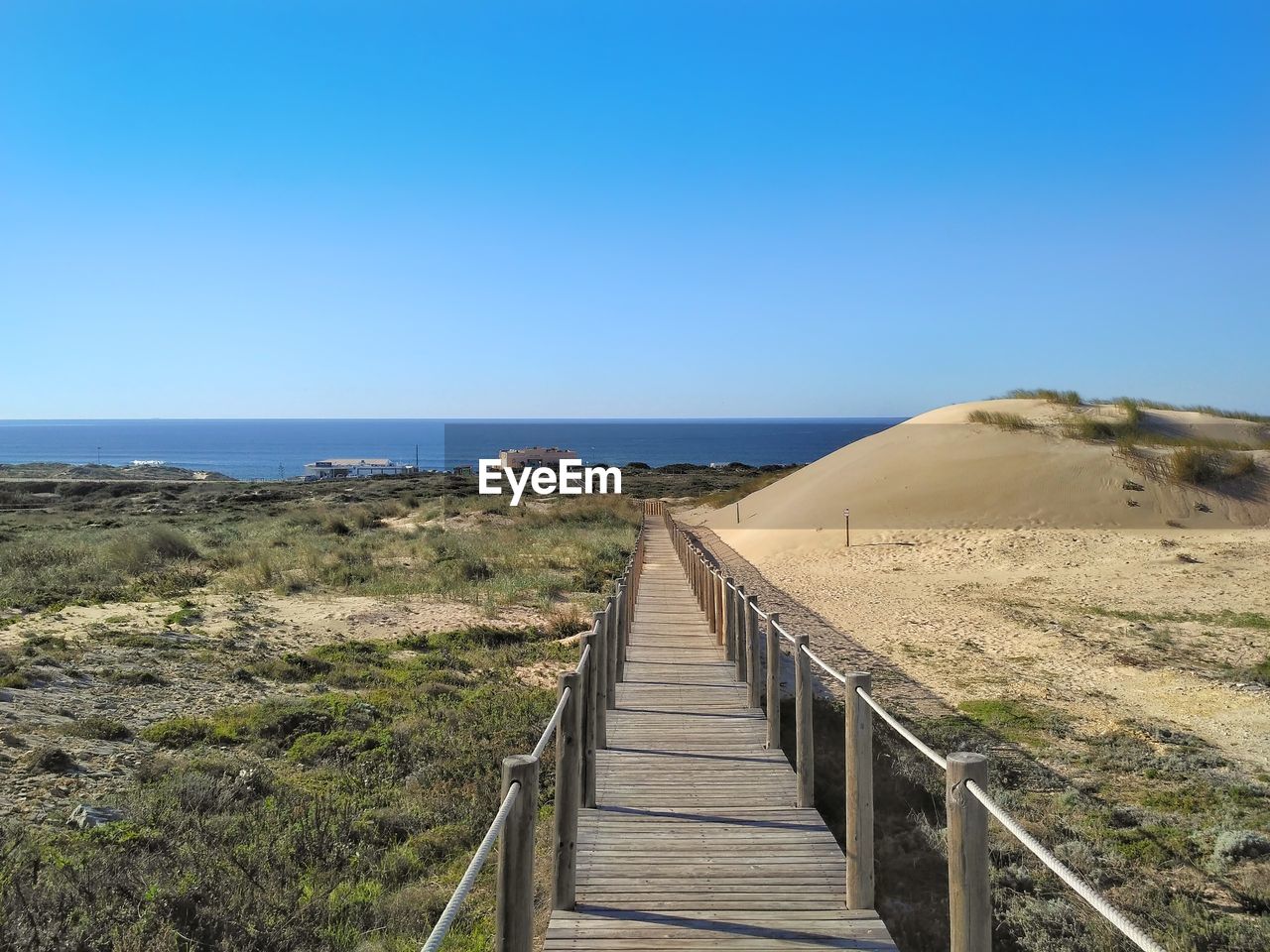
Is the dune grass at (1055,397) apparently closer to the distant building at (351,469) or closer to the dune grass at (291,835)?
the dune grass at (291,835)

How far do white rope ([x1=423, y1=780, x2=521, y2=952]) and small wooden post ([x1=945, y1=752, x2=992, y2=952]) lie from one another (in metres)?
1.57

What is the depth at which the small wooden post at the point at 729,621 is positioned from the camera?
1068cm

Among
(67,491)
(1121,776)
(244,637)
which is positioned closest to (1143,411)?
(1121,776)

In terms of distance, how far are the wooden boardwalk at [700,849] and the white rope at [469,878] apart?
1.27 m

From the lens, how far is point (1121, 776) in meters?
8.05

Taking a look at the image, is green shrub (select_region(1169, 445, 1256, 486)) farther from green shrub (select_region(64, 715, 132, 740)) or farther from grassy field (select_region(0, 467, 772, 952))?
green shrub (select_region(64, 715, 132, 740))

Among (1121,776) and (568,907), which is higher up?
(568,907)

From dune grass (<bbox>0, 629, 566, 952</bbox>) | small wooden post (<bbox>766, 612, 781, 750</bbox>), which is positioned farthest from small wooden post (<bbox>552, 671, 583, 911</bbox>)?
small wooden post (<bbox>766, 612, 781, 750</bbox>)

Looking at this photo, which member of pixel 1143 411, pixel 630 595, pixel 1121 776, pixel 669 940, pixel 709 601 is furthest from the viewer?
pixel 1143 411

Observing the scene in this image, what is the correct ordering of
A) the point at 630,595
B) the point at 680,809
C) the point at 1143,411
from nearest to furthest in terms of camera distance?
the point at 680,809, the point at 630,595, the point at 1143,411

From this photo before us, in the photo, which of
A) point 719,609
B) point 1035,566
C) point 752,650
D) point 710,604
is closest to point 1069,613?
point 1035,566

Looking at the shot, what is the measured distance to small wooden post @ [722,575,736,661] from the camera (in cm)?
1068

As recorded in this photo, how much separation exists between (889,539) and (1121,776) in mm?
19171

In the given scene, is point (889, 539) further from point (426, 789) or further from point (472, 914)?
point (472, 914)
